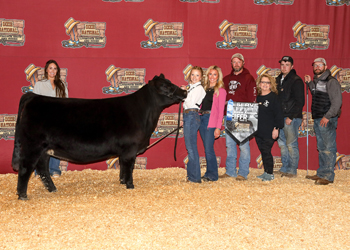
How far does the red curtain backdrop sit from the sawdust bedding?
5.88 feet

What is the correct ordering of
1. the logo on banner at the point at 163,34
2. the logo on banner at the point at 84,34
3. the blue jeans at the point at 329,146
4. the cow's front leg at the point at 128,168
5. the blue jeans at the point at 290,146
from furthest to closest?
the logo on banner at the point at 163,34 → the logo on banner at the point at 84,34 → the blue jeans at the point at 290,146 → the blue jeans at the point at 329,146 → the cow's front leg at the point at 128,168

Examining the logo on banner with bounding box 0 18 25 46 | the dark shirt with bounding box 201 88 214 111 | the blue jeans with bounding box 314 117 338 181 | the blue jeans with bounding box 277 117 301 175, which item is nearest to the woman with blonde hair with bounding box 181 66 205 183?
the dark shirt with bounding box 201 88 214 111

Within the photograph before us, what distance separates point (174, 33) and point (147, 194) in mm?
3218

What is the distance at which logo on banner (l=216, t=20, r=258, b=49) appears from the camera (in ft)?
19.4

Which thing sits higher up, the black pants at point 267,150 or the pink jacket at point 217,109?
the pink jacket at point 217,109

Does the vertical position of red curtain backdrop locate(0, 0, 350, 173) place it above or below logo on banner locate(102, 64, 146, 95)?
above

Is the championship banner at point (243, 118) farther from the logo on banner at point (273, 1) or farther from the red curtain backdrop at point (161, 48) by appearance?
the logo on banner at point (273, 1)

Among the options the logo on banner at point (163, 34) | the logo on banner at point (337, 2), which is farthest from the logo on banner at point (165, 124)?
the logo on banner at point (337, 2)

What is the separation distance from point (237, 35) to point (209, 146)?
2456 mm

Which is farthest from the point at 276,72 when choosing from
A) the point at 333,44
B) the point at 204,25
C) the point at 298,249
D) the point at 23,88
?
the point at 23,88

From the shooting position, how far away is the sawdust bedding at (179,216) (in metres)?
2.61

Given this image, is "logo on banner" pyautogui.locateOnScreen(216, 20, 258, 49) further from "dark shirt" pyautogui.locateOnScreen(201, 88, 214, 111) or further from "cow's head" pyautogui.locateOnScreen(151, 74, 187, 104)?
"cow's head" pyautogui.locateOnScreen(151, 74, 187, 104)

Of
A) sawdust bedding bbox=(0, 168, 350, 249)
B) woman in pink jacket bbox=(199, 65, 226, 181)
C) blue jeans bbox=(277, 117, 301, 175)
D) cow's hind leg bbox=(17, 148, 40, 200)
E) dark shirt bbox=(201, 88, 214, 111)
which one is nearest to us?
sawdust bedding bbox=(0, 168, 350, 249)

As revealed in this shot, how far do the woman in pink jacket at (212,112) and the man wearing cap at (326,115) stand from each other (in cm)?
160
